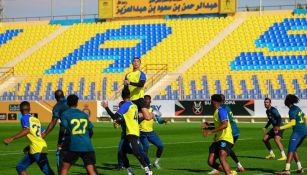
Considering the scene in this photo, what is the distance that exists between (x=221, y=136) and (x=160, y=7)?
56.6 meters

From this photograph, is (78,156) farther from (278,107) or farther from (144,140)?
(278,107)

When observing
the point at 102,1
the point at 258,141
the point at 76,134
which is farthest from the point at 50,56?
the point at 76,134

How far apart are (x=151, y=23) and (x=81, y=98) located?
566 inches

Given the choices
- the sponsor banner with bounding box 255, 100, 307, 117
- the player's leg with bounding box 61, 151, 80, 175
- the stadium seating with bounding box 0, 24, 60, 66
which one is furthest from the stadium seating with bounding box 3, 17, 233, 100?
the player's leg with bounding box 61, 151, 80, 175

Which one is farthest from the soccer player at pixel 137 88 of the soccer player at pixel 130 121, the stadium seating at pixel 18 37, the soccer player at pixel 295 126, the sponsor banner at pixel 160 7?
the stadium seating at pixel 18 37

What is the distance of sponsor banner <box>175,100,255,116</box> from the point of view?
51.0m

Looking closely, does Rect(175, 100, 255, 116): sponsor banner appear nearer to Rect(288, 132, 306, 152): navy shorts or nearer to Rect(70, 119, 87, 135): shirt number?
Rect(288, 132, 306, 152): navy shorts

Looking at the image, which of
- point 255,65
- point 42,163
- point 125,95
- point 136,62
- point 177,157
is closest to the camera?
point 42,163

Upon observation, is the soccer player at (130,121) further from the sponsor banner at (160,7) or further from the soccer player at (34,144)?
the sponsor banner at (160,7)

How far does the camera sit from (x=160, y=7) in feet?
234

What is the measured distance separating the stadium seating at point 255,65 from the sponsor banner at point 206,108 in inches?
127

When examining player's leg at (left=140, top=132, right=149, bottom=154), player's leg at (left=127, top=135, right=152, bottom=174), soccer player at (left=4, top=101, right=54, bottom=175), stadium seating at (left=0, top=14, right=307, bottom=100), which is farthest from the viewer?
stadium seating at (left=0, top=14, right=307, bottom=100)

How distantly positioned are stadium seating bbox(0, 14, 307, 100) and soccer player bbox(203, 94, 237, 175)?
38.9 m

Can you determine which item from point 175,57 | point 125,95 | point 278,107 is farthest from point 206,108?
point 125,95
